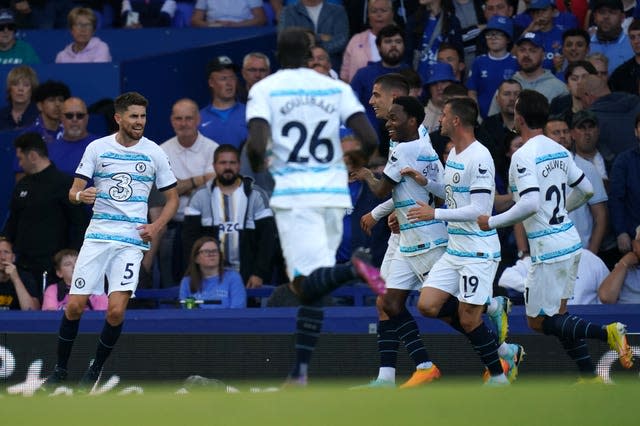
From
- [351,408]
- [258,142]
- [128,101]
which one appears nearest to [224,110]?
[128,101]

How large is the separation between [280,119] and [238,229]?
5117mm

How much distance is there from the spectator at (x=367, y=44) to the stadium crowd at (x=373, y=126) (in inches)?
0.8

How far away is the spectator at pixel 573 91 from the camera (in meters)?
14.4

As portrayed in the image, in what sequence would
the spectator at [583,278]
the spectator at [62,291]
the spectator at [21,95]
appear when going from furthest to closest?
the spectator at [21,95] < the spectator at [62,291] < the spectator at [583,278]

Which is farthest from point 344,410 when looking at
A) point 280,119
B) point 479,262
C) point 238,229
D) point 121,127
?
point 238,229

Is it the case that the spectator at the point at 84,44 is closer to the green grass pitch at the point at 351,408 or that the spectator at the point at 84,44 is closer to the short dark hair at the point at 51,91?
the short dark hair at the point at 51,91

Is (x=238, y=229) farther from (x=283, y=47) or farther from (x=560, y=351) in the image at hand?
(x=283, y=47)

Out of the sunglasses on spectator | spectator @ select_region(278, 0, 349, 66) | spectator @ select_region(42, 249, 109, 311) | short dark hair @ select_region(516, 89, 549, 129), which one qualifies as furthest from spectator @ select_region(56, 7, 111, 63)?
short dark hair @ select_region(516, 89, 549, 129)

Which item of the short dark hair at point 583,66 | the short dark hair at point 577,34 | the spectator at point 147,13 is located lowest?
the short dark hair at point 583,66

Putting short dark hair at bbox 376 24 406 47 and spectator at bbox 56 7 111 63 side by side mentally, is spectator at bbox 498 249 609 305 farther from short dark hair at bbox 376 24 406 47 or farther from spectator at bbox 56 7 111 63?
spectator at bbox 56 7 111 63

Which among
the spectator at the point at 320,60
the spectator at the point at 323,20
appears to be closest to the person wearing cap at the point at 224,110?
the spectator at the point at 323,20

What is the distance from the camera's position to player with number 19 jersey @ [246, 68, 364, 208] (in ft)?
29.6

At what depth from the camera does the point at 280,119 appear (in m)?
9.05

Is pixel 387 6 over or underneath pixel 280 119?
over
